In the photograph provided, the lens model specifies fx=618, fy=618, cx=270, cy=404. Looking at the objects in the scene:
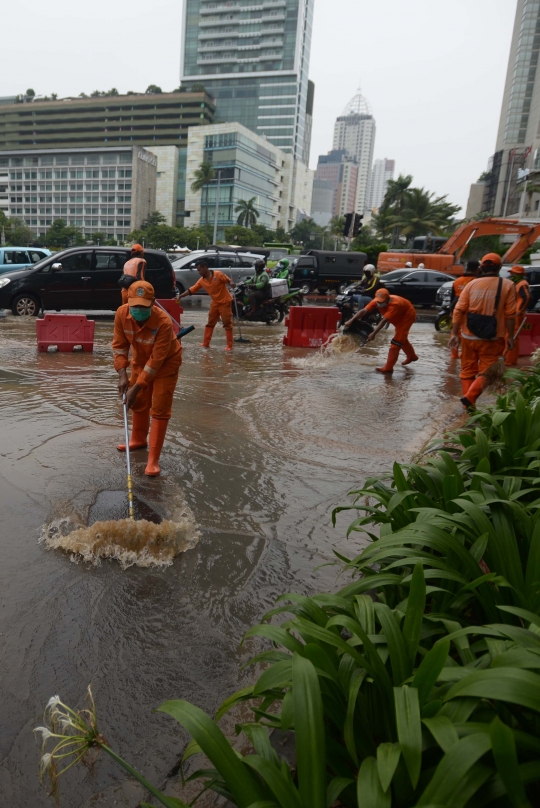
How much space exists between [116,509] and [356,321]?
907 cm

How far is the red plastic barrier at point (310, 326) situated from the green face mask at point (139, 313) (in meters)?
7.88

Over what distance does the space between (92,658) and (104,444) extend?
10.5ft

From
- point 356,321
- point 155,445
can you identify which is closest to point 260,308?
point 356,321

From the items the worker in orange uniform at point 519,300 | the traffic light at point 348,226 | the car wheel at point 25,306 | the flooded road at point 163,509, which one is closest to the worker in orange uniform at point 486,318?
the flooded road at point 163,509

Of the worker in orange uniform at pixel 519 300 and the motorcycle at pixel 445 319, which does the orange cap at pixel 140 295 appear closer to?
the worker in orange uniform at pixel 519 300

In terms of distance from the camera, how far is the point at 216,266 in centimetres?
2181

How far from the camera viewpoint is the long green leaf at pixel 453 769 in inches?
49.9

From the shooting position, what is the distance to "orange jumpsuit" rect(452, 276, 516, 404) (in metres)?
6.46

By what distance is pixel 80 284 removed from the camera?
14.9 metres

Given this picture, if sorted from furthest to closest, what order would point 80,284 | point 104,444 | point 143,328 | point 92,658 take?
point 80,284, point 104,444, point 143,328, point 92,658

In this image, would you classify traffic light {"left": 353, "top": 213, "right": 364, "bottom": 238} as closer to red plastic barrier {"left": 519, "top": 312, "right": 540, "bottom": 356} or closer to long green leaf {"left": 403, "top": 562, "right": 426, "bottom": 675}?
red plastic barrier {"left": 519, "top": 312, "right": 540, "bottom": 356}

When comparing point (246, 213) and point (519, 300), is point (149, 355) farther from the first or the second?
point (246, 213)

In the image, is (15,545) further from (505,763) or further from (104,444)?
(505,763)

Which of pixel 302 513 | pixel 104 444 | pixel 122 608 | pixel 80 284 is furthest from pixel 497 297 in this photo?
pixel 80 284
